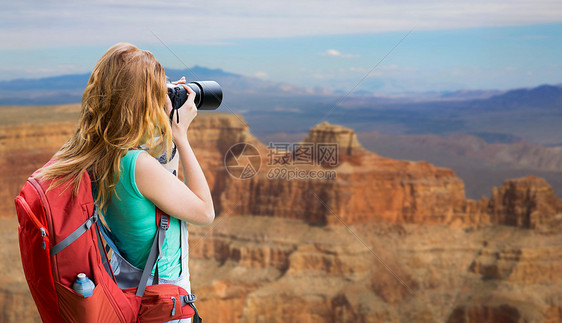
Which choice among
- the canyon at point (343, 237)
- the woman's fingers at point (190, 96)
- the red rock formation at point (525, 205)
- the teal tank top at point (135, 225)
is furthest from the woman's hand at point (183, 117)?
the red rock formation at point (525, 205)

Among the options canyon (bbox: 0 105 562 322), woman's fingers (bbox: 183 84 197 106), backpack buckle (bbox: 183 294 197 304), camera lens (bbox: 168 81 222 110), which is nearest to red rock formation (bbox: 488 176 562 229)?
canyon (bbox: 0 105 562 322)

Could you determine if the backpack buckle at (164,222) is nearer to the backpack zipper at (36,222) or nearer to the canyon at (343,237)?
the backpack zipper at (36,222)

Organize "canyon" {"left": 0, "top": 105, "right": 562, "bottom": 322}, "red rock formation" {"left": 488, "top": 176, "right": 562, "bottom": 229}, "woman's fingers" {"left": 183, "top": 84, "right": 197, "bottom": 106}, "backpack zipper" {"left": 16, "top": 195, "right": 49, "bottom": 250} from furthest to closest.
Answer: "red rock formation" {"left": 488, "top": 176, "right": 562, "bottom": 229} → "canyon" {"left": 0, "top": 105, "right": 562, "bottom": 322} → "woman's fingers" {"left": 183, "top": 84, "right": 197, "bottom": 106} → "backpack zipper" {"left": 16, "top": 195, "right": 49, "bottom": 250}

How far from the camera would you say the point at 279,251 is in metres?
22.6

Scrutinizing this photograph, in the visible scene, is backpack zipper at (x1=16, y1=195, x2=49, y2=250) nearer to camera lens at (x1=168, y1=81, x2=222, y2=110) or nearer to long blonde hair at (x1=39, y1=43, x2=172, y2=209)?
long blonde hair at (x1=39, y1=43, x2=172, y2=209)

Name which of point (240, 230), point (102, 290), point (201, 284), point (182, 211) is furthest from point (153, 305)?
point (240, 230)

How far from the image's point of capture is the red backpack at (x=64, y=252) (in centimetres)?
129

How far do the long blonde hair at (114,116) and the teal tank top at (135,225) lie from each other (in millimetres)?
25

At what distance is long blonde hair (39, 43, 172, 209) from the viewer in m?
1.33

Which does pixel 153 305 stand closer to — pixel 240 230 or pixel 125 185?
A: pixel 125 185

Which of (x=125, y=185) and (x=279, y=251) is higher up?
(x=125, y=185)

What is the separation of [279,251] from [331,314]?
3.20 meters

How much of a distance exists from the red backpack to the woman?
0.04 meters

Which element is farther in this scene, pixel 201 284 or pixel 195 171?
pixel 201 284
